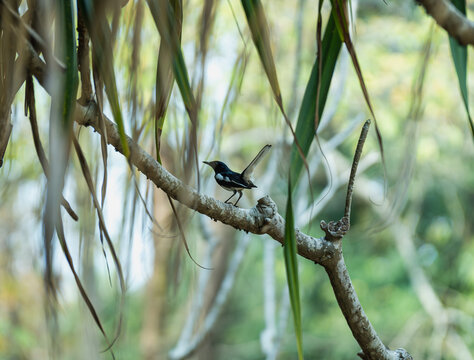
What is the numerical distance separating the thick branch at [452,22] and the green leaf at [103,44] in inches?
17.1

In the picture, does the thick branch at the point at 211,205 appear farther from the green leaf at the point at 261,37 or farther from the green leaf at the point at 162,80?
the green leaf at the point at 261,37

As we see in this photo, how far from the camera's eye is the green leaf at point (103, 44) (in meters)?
→ 0.70

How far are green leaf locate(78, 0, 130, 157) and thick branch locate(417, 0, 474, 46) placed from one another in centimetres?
43

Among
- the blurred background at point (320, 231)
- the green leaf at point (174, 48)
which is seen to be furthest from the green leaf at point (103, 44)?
the blurred background at point (320, 231)

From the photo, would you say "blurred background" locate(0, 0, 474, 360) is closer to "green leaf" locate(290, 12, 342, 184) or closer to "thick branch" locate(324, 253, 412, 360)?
"thick branch" locate(324, 253, 412, 360)

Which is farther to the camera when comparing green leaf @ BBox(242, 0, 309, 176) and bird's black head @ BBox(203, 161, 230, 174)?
bird's black head @ BBox(203, 161, 230, 174)

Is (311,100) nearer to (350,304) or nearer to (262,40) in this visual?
(262,40)

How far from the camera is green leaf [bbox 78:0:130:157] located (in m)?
0.70

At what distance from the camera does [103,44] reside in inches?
29.0

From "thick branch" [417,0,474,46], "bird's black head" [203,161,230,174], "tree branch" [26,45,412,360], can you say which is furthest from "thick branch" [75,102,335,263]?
"bird's black head" [203,161,230,174]

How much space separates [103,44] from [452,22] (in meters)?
0.48

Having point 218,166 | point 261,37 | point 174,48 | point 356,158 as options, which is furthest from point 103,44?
point 218,166

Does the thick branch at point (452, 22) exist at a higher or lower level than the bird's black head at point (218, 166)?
lower

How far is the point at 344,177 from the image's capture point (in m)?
4.20
